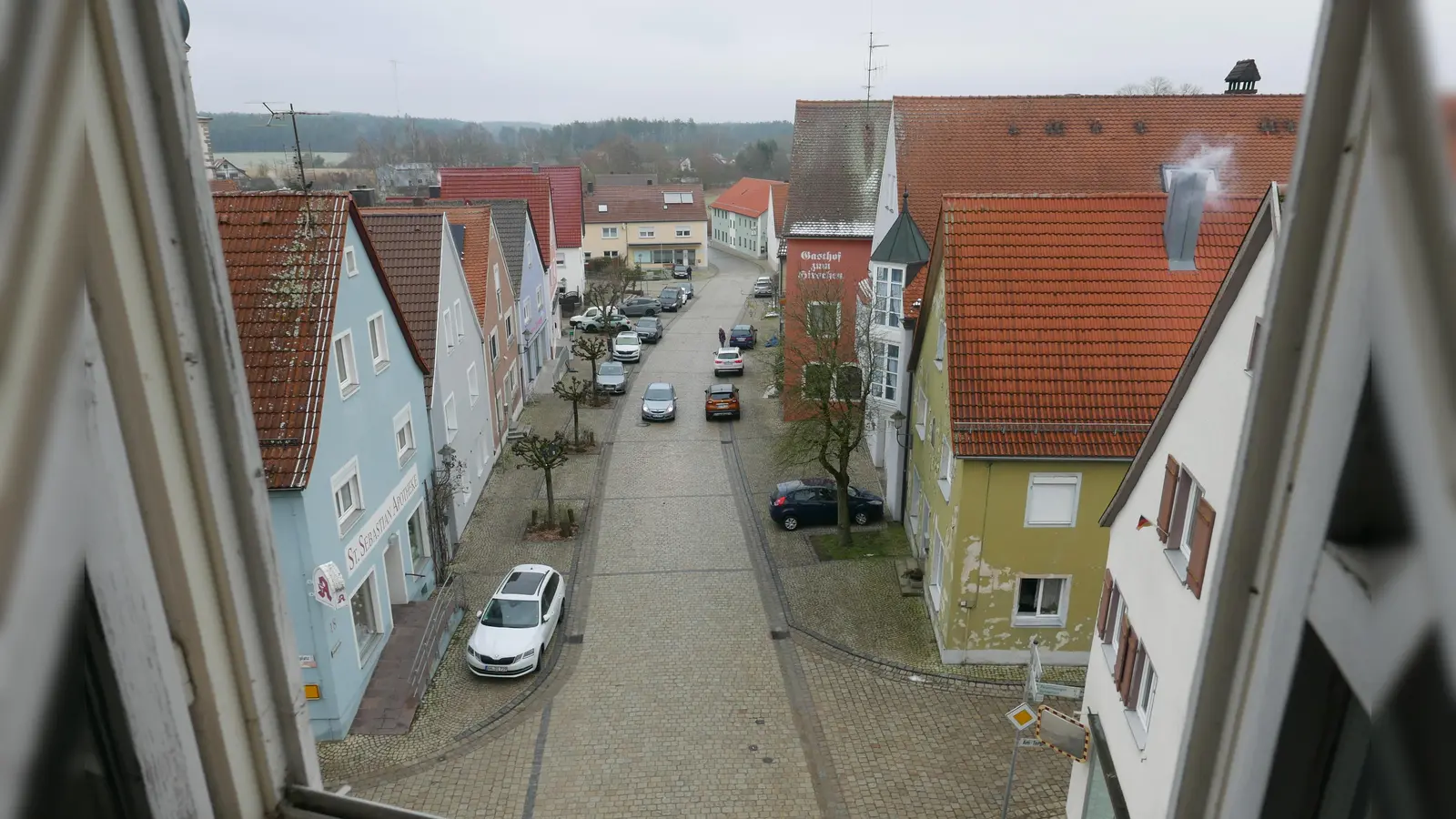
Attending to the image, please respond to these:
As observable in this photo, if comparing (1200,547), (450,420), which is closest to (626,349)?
(450,420)

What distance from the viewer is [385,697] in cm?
1041

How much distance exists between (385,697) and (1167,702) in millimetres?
8541

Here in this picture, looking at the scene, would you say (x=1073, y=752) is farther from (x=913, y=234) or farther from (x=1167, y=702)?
(x=913, y=234)

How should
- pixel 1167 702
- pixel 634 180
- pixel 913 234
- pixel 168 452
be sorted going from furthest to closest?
1. pixel 634 180
2. pixel 913 234
3. pixel 1167 702
4. pixel 168 452

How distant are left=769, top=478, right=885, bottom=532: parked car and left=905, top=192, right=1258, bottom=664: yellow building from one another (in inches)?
156

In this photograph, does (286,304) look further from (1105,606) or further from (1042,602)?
(1042,602)

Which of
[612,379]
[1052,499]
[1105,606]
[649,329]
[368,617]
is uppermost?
[1105,606]

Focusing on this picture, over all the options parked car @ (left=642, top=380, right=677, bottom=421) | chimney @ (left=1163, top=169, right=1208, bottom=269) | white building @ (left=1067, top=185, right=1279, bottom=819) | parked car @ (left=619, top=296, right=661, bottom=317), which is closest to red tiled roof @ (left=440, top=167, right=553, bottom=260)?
parked car @ (left=619, top=296, right=661, bottom=317)

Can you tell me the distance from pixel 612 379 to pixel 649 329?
7774mm

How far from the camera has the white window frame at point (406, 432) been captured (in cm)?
1217

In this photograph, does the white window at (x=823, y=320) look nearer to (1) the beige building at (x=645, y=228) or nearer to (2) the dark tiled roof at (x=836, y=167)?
(2) the dark tiled roof at (x=836, y=167)

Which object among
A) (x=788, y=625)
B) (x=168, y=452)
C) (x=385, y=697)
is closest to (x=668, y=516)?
(x=788, y=625)

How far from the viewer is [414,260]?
48.0 feet

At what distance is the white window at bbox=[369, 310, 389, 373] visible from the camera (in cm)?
1141
